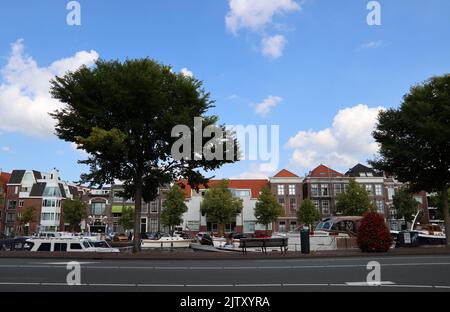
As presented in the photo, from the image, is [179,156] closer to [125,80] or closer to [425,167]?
[125,80]

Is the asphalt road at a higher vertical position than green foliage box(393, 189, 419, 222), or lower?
lower

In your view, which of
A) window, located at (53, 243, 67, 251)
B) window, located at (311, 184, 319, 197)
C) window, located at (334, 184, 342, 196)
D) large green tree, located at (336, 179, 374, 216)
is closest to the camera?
window, located at (53, 243, 67, 251)

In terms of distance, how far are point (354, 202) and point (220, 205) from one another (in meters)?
21.7

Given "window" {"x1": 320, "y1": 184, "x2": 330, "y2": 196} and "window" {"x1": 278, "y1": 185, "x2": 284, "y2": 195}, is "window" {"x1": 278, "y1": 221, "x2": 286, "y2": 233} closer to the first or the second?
"window" {"x1": 278, "y1": 185, "x2": 284, "y2": 195}

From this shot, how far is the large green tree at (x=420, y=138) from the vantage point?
27.6 m

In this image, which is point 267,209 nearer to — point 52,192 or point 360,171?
point 360,171

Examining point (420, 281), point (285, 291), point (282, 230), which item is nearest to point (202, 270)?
point (285, 291)

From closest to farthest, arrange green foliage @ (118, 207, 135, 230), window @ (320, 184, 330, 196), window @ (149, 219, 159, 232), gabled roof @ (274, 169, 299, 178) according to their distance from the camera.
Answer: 1. green foliage @ (118, 207, 135, 230)
2. window @ (320, 184, 330, 196)
3. window @ (149, 219, 159, 232)
4. gabled roof @ (274, 169, 299, 178)

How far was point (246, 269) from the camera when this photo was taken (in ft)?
48.1

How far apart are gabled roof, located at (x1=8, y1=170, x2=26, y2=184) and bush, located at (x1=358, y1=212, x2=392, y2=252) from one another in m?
76.6

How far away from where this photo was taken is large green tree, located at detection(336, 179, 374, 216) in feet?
208

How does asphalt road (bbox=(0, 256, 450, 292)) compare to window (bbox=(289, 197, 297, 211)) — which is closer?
asphalt road (bbox=(0, 256, 450, 292))

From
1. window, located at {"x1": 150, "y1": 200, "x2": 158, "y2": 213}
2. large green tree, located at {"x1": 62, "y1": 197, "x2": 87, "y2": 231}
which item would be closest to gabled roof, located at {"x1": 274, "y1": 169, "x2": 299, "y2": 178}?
window, located at {"x1": 150, "y1": 200, "x2": 158, "y2": 213}

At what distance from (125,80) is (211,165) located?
26.8 feet
